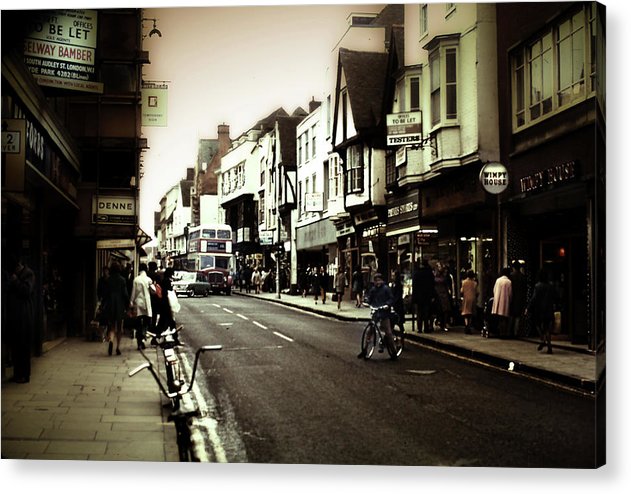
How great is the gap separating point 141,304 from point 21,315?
1347 mm

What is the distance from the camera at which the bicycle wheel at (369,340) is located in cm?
830

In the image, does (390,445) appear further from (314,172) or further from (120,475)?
(314,172)

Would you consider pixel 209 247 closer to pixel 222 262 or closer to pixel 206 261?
pixel 206 261

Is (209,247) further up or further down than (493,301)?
further up

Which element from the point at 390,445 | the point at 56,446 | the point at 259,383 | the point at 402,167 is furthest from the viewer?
the point at 402,167

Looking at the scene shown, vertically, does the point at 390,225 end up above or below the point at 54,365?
above

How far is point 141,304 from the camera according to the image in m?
7.77

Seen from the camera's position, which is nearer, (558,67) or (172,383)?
(172,383)

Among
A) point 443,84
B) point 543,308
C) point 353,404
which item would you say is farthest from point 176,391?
point 443,84

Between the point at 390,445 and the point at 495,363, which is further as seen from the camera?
the point at 495,363

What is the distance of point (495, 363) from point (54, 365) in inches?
173

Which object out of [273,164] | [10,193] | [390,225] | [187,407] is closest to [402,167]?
[390,225]

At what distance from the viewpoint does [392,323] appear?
830cm

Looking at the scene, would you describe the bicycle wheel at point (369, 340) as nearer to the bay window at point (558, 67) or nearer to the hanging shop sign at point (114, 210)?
the bay window at point (558, 67)
